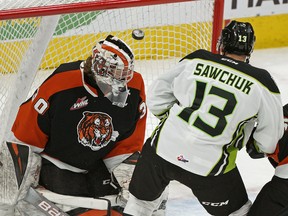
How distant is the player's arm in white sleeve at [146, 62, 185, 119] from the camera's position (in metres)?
2.72

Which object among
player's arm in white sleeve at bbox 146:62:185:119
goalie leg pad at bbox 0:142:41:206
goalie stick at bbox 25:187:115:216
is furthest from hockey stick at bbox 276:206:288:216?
goalie leg pad at bbox 0:142:41:206

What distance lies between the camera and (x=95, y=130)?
301 centimetres

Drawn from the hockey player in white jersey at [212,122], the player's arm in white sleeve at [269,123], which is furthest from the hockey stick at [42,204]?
the player's arm in white sleeve at [269,123]

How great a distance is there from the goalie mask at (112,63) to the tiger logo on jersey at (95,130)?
187 millimetres

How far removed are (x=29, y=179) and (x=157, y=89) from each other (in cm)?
67

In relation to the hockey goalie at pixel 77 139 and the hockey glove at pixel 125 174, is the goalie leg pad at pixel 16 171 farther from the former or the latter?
the hockey glove at pixel 125 174

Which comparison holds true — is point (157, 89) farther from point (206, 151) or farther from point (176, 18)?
point (176, 18)

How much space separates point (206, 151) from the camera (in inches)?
103

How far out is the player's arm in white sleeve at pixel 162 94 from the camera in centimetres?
272

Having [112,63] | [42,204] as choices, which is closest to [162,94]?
[112,63]

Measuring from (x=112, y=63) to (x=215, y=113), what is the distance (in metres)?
0.48

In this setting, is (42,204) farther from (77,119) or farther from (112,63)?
(112,63)

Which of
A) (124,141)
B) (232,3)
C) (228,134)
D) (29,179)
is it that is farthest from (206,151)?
(232,3)

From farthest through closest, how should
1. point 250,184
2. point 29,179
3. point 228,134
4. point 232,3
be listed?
1. point 232,3
2. point 250,184
3. point 29,179
4. point 228,134
